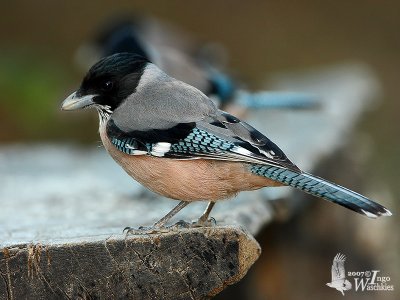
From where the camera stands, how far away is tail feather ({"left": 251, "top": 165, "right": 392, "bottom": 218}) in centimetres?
368

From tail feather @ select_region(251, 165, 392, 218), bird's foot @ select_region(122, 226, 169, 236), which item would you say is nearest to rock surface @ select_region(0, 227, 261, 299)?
bird's foot @ select_region(122, 226, 169, 236)

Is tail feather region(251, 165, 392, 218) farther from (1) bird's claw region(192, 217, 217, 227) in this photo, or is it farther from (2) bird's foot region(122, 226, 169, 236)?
(2) bird's foot region(122, 226, 169, 236)

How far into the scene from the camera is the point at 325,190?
12.6 feet

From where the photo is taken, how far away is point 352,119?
28.2 feet

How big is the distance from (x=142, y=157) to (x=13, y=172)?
3176 millimetres

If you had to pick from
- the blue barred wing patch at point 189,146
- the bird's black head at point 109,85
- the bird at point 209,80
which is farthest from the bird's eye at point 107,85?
the bird at point 209,80

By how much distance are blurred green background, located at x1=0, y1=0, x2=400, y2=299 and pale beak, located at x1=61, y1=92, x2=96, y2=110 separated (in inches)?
131

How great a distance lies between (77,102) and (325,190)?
1.33 metres

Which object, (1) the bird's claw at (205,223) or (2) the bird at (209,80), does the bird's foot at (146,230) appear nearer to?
(1) the bird's claw at (205,223)

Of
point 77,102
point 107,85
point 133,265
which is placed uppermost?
point 107,85

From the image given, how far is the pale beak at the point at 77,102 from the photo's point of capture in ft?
14.8

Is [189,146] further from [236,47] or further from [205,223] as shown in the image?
[236,47]

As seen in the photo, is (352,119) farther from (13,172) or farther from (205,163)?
(205,163)

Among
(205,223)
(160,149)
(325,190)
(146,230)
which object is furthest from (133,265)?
(325,190)
